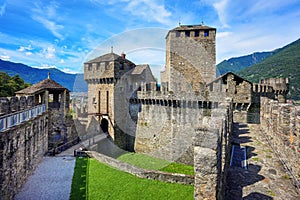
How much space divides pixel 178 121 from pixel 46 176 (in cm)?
A: 1011

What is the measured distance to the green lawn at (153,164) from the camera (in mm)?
14411

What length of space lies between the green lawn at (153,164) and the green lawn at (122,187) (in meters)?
4.05

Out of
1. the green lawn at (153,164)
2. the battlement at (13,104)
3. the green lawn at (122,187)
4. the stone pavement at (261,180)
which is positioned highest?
the battlement at (13,104)

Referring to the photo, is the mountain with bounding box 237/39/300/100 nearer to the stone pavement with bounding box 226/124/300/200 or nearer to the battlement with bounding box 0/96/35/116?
the stone pavement with bounding box 226/124/300/200

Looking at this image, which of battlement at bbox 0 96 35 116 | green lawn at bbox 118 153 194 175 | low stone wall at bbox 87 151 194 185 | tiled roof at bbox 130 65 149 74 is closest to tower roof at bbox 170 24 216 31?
tiled roof at bbox 130 65 149 74

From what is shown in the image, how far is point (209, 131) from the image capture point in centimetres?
305

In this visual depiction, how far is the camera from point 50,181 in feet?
31.8

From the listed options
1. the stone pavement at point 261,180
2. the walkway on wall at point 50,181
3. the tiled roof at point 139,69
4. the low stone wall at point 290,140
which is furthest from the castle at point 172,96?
the stone pavement at point 261,180

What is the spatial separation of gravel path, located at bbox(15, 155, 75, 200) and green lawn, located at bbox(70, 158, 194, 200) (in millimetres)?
425

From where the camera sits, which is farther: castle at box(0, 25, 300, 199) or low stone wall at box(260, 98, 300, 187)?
castle at box(0, 25, 300, 199)

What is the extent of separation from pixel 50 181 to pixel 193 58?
1611 cm

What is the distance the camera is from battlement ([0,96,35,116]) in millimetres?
8159

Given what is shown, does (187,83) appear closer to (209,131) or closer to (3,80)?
(209,131)

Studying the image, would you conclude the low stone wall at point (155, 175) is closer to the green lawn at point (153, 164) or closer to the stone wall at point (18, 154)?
the green lawn at point (153, 164)
